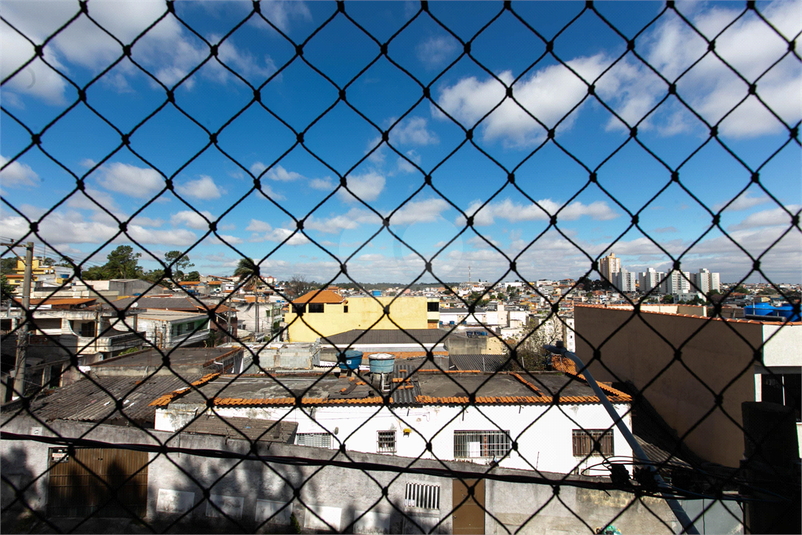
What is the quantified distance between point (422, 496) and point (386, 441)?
2.23 m

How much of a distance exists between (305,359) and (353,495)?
6.18 meters

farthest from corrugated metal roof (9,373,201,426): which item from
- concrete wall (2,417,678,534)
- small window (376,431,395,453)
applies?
small window (376,431,395,453)

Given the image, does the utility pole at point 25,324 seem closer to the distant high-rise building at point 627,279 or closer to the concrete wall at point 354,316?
the distant high-rise building at point 627,279

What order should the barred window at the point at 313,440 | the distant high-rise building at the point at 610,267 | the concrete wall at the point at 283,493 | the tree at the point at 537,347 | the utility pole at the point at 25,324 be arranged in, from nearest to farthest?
1. the utility pole at the point at 25,324
2. the distant high-rise building at the point at 610,267
3. the concrete wall at the point at 283,493
4. the barred window at the point at 313,440
5. the tree at the point at 537,347

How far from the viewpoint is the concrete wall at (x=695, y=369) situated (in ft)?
19.2

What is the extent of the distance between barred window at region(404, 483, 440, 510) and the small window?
1.85m

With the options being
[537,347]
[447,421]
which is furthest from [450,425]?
[537,347]

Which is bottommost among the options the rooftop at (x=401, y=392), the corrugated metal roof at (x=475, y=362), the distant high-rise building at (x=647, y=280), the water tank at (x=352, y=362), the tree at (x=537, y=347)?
the corrugated metal roof at (x=475, y=362)

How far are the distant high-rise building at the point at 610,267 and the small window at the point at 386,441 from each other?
5.36 metres

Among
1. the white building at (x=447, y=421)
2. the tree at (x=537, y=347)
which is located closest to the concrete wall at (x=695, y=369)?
the white building at (x=447, y=421)

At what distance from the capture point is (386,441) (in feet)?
20.3

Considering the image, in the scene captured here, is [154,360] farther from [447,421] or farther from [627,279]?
[627,279]

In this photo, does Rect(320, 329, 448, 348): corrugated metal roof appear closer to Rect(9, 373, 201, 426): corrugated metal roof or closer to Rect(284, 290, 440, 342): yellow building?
Rect(284, 290, 440, 342): yellow building

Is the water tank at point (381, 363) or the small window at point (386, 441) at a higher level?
the water tank at point (381, 363)
